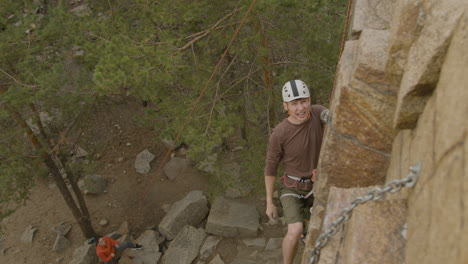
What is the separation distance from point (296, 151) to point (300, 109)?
43 centimetres

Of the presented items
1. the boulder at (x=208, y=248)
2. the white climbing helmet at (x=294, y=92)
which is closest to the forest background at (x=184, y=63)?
the boulder at (x=208, y=248)

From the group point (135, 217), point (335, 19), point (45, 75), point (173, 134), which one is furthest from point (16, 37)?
point (135, 217)

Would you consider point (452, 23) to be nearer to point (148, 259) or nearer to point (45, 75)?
point (45, 75)

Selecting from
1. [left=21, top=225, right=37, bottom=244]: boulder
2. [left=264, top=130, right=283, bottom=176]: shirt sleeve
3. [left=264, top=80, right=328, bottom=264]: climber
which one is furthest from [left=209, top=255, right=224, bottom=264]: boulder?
[left=21, top=225, right=37, bottom=244]: boulder

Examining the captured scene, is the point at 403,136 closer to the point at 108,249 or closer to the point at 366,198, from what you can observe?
the point at 366,198

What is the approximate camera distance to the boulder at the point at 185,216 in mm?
9844

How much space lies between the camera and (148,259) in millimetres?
9289

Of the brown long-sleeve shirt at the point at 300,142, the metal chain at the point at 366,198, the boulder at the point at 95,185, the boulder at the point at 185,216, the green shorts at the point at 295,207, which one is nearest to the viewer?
the metal chain at the point at 366,198

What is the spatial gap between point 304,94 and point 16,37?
215 inches

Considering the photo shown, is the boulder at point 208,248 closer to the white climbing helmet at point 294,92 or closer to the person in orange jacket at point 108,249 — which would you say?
the person in orange jacket at point 108,249

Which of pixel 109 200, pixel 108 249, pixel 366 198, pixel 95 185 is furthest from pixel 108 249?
pixel 366 198

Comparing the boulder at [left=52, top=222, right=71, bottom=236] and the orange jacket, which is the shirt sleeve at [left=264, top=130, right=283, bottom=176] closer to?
the orange jacket

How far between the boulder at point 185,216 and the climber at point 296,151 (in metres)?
6.04

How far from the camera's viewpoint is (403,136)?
253 cm
